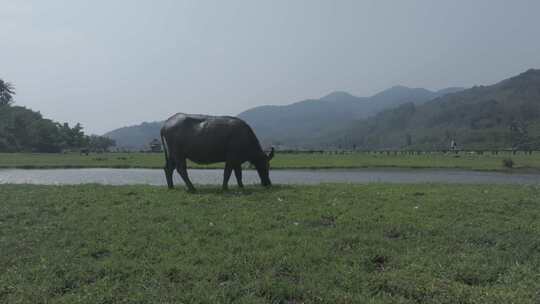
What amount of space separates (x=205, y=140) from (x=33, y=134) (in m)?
121

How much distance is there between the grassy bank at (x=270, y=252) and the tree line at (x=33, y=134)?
4457 inches

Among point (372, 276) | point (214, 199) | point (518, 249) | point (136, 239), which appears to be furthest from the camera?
point (214, 199)

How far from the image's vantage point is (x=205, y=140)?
15.3m

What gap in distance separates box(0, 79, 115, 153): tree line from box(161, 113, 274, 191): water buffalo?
356ft

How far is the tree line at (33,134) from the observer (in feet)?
359

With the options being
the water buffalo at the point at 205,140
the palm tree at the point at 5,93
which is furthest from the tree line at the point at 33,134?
the water buffalo at the point at 205,140

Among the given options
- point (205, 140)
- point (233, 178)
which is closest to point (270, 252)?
point (205, 140)

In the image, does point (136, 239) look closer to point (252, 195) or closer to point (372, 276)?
point (372, 276)

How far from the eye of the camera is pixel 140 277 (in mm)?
6719

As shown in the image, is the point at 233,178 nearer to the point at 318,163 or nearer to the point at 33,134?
the point at 318,163

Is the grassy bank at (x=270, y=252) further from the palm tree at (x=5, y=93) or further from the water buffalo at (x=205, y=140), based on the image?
the palm tree at (x=5, y=93)

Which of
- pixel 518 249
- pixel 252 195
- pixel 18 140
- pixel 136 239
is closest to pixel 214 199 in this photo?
pixel 252 195

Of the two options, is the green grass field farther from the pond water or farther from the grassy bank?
the grassy bank

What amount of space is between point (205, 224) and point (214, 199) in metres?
3.66
